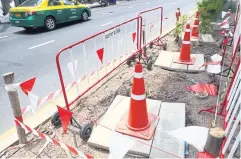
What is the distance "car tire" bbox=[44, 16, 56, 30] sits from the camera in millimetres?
10656

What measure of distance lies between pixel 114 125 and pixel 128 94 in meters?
1.01

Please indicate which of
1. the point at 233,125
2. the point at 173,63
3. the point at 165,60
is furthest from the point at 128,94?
the point at 233,125

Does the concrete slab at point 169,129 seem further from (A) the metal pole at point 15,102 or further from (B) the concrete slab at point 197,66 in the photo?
(A) the metal pole at point 15,102

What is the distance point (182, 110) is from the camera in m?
3.44

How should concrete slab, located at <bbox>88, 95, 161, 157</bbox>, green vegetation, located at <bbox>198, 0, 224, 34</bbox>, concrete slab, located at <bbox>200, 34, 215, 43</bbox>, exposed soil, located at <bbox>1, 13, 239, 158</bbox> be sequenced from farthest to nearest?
1. green vegetation, located at <bbox>198, 0, 224, 34</bbox>
2. concrete slab, located at <bbox>200, 34, 215, 43</bbox>
3. exposed soil, located at <bbox>1, 13, 239, 158</bbox>
4. concrete slab, located at <bbox>88, 95, 161, 157</bbox>

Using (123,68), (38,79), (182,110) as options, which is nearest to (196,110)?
(182,110)

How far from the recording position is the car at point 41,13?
10023 millimetres

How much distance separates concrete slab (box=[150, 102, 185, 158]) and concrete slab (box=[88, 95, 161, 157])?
98 mm

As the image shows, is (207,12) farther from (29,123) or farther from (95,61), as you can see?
(29,123)

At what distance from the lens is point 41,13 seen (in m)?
10.3

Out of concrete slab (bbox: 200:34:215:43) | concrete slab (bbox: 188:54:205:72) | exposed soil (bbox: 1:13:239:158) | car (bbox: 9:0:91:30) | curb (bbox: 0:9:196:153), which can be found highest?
car (bbox: 9:0:91:30)

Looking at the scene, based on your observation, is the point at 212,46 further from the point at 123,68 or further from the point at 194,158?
the point at 194,158

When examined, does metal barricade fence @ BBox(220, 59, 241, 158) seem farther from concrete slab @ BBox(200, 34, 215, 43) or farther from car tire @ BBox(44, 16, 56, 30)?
car tire @ BBox(44, 16, 56, 30)

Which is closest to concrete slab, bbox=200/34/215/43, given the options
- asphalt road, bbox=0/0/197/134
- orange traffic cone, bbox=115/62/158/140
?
asphalt road, bbox=0/0/197/134
